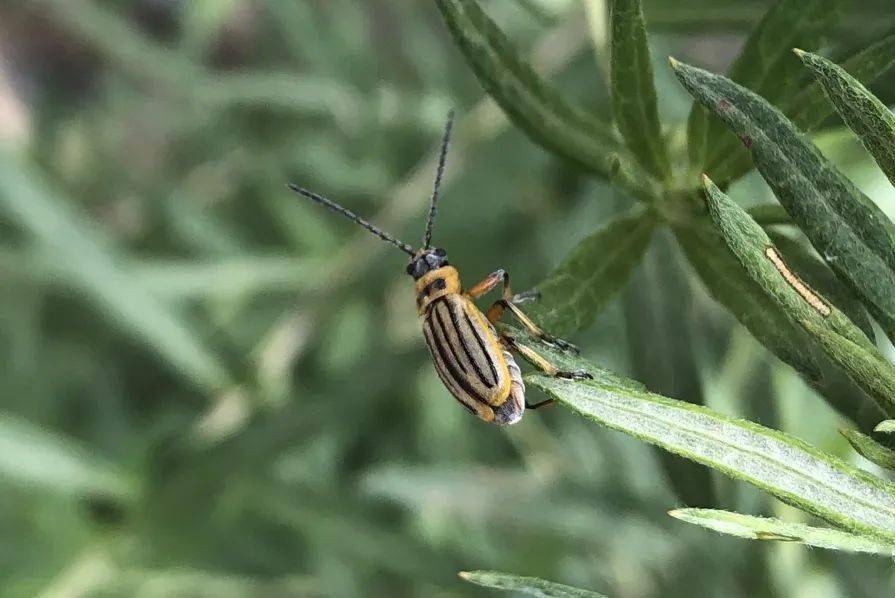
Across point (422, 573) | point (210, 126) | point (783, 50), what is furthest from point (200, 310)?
point (783, 50)

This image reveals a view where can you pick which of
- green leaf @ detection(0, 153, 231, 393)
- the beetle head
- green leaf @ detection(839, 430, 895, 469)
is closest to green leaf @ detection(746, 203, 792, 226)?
green leaf @ detection(839, 430, 895, 469)

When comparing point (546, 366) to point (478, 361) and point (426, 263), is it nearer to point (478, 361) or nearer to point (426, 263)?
point (478, 361)

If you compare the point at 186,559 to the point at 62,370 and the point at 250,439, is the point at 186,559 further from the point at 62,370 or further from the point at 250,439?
the point at 62,370

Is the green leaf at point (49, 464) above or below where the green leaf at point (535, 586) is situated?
above

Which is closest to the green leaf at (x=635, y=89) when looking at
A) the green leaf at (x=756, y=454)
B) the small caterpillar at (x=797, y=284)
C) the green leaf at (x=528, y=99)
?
the green leaf at (x=528, y=99)

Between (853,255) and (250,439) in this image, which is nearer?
(853,255)

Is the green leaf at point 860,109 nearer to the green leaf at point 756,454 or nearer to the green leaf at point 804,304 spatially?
the green leaf at point 804,304

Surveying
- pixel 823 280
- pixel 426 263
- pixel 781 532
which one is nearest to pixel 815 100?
pixel 823 280
